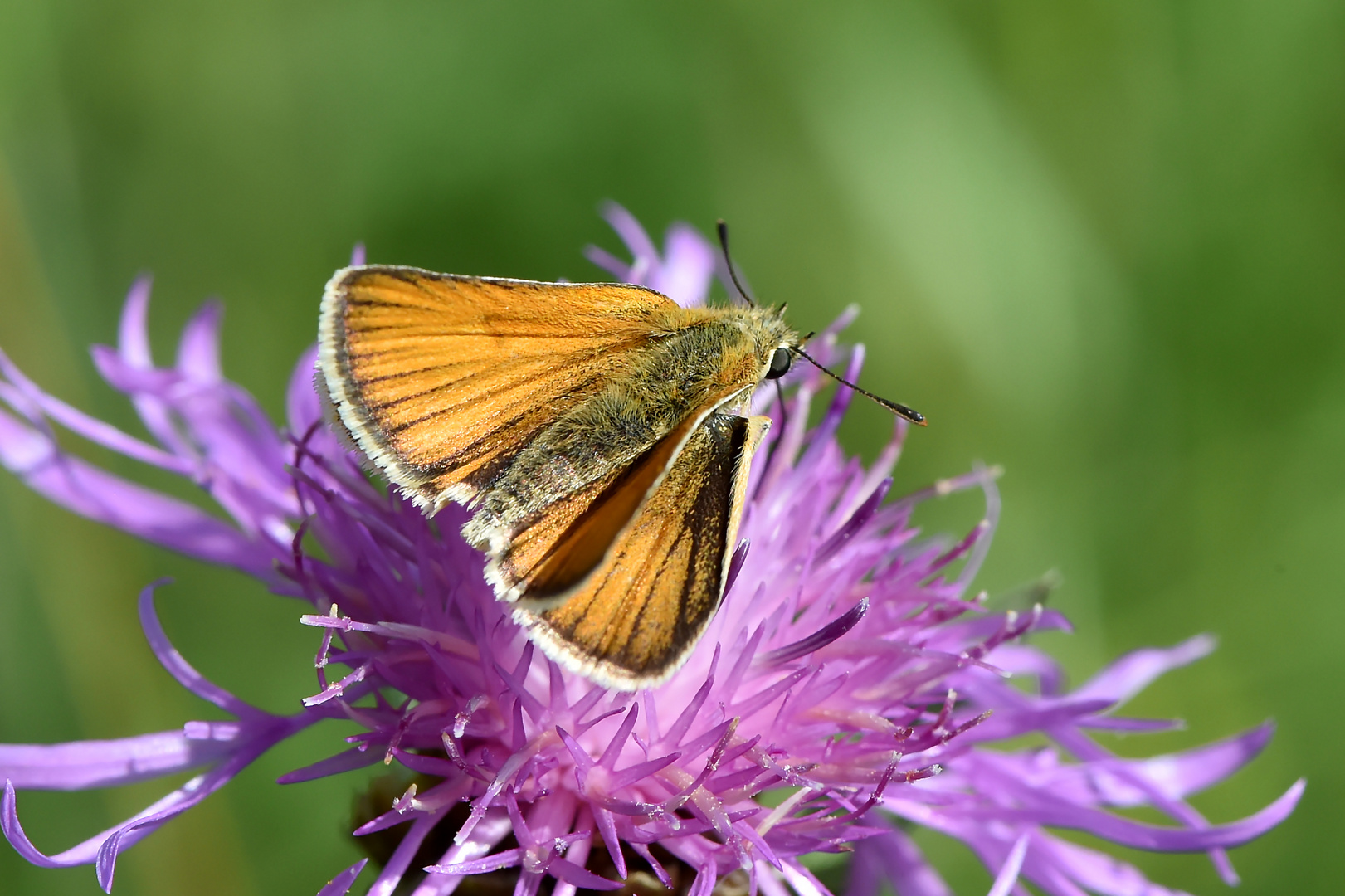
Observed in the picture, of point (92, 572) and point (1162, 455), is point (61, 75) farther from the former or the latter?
point (1162, 455)

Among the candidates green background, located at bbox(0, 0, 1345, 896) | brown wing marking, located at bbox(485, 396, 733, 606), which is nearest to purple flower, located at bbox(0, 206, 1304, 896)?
brown wing marking, located at bbox(485, 396, 733, 606)

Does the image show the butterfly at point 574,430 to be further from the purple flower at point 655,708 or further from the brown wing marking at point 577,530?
the purple flower at point 655,708

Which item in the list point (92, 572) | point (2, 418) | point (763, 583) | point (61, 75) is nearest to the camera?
point (763, 583)

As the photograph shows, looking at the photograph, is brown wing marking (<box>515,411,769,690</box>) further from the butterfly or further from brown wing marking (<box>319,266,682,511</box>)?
brown wing marking (<box>319,266,682,511</box>)

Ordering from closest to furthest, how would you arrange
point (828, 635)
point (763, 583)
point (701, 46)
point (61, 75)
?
1. point (828, 635)
2. point (763, 583)
3. point (61, 75)
4. point (701, 46)

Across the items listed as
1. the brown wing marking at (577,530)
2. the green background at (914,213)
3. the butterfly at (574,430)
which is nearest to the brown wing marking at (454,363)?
the butterfly at (574,430)

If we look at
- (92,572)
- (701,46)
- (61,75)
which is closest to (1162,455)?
(701,46)

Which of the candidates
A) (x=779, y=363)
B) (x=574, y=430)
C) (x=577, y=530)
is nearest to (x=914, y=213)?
(x=779, y=363)

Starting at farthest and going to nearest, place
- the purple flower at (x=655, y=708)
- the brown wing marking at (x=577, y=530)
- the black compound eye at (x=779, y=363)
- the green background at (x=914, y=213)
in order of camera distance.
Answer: the green background at (x=914, y=213)
the black compound eye at (x=779, y=363)
the purple flower at (x=655, y=708)
the brown wing marking at (x=577, y=530)

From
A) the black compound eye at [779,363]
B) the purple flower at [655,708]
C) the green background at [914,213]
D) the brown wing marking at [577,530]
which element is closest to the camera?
the brown wing marking at [577,530]

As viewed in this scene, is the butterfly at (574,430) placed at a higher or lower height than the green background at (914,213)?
lower
